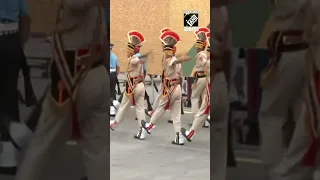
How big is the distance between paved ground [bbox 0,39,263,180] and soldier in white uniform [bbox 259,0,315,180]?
0.15 meters

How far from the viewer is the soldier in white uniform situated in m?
3.67

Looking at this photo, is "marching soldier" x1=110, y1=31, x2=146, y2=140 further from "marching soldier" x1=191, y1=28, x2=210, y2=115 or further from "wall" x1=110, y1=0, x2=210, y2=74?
"wall" x1=110, y1=0, x2=210, y2=74

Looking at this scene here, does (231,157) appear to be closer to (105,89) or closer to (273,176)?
(273,176)

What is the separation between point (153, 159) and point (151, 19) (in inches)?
299

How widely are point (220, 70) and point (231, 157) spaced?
1.99ft

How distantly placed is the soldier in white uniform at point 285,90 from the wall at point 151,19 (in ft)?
33.8

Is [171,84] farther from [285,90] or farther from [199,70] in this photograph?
[285,90]

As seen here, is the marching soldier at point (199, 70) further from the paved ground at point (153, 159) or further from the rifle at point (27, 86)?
the rifle at point (27, 86)

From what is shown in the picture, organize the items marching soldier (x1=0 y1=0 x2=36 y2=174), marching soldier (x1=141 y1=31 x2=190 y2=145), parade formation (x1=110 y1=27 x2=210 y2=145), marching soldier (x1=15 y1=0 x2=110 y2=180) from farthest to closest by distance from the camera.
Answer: marching soldier (x1=141 y1=31 x2=190 y2=145)
parade formation (x1=110 y1=27 x2=210 y2=145)
marching soldier (x1=15 y1=0 x2=110 y2=180)
marching soldier (x1=0 y1=0 x2=36 y2=174)

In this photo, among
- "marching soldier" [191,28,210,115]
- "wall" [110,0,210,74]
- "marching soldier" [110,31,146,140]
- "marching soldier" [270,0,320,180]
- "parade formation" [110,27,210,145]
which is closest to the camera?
"marching soldier" [270,0,320,180]

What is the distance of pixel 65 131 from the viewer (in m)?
3.98

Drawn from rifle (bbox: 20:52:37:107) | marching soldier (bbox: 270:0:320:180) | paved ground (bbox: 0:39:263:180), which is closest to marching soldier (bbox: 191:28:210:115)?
paved ground (bbox: 0:39:263:180)

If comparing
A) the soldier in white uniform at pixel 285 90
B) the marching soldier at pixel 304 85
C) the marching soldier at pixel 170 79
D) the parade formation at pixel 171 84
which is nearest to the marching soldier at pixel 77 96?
Answer: the soldier in white uniform at pixel 285 90

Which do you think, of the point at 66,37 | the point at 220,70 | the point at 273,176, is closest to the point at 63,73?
the point at 66,37
